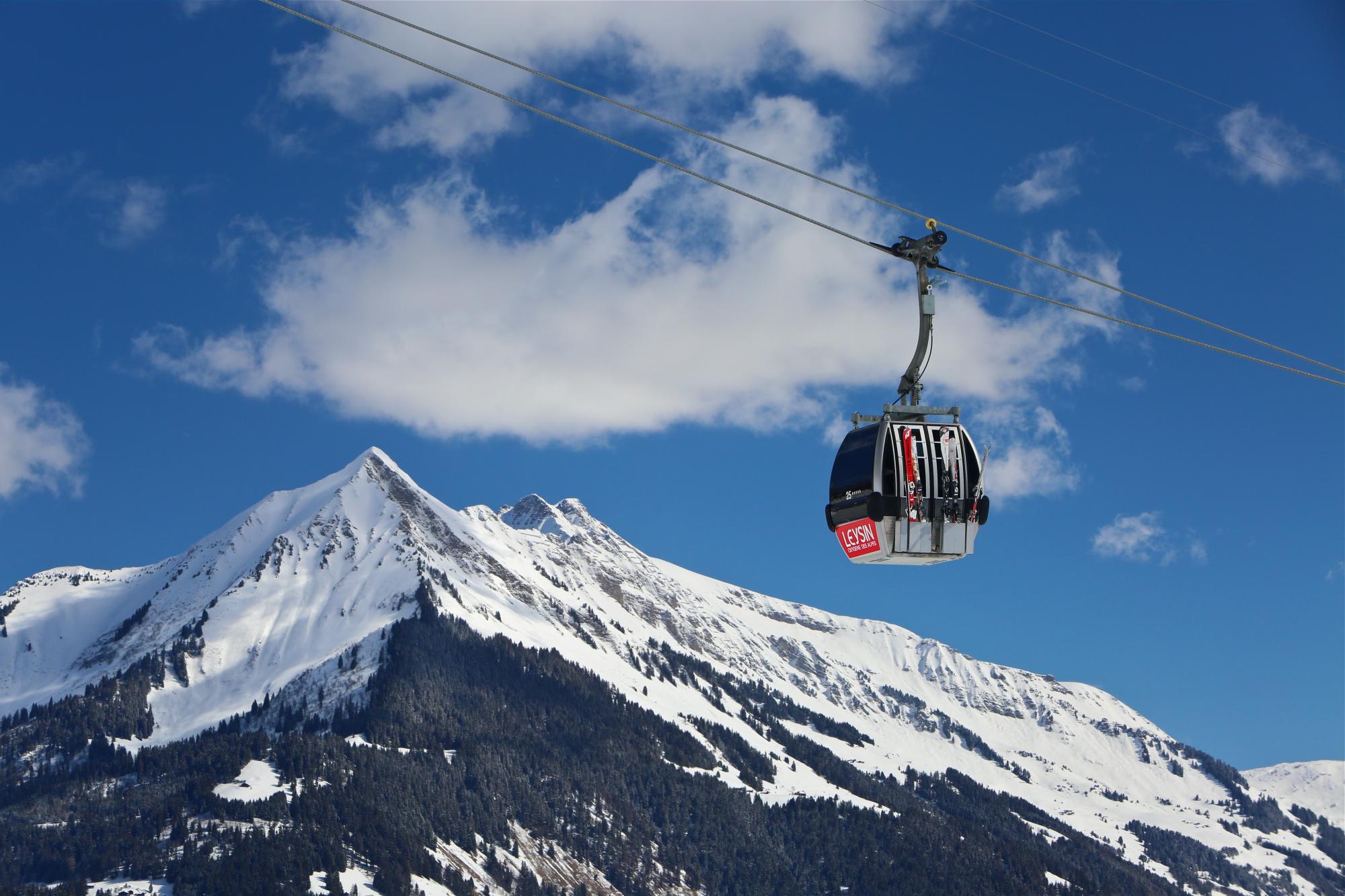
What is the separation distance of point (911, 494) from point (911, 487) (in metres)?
0.15

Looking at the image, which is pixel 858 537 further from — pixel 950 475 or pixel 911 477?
pixel 950 475

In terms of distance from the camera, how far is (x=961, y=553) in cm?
3216

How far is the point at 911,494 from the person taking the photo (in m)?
31.6

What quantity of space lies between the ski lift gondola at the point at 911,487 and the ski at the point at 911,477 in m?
0.01

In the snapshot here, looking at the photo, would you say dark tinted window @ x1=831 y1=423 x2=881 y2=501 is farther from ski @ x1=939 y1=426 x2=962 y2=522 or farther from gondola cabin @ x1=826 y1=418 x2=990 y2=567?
ski @ x1=939 y1=426 x2=962 y2=522

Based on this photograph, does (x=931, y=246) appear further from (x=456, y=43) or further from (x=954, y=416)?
(x=456, y=43)

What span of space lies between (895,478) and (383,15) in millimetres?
14086

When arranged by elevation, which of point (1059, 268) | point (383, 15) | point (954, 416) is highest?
point (383, 15)

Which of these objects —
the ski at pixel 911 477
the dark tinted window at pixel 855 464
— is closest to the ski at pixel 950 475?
the ski at pixel 911 477

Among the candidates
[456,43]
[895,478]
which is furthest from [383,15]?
[895,478]

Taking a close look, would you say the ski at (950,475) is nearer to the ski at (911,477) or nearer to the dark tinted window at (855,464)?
the ski at (911,477)

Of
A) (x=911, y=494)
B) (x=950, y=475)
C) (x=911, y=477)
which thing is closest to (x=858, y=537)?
(x=911, y=494)

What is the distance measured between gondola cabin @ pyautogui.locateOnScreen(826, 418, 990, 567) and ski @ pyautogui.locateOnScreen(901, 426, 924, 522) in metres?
0.01

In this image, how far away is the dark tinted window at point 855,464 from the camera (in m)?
31.7
